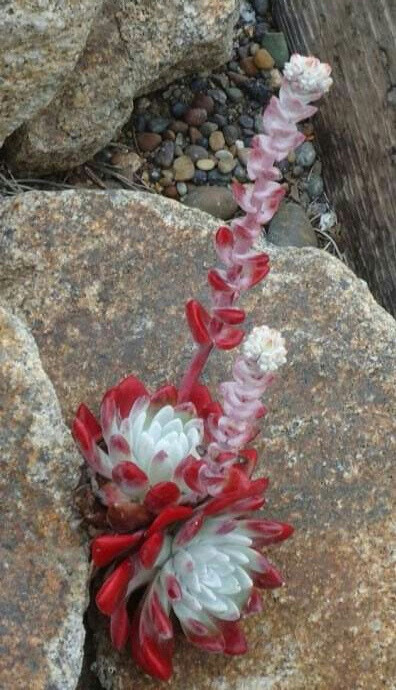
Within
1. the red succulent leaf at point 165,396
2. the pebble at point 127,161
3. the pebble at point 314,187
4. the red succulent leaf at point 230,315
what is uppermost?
the red succulent leaf at point 230,315

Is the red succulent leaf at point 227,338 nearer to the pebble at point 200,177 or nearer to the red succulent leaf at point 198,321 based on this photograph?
the red succulent leaf at point 198,321

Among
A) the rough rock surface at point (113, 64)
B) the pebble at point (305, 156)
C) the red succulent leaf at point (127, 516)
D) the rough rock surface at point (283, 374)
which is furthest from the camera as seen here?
the pebble at point (305, 156)

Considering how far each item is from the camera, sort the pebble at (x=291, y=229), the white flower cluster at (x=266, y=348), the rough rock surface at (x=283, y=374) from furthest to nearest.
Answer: the pebble at (x=291, y=229), the rough rock surface at (x=283, y=374), the white flower cluster at (x=266, y=348)

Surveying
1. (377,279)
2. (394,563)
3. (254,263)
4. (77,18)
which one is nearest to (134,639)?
(394,563)

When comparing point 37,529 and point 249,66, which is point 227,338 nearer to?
point 37,529

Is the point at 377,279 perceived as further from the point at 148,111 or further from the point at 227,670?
the point at 227,670

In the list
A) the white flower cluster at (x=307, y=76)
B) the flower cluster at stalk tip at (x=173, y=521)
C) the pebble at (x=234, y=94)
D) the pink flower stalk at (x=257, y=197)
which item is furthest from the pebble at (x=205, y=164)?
the white flower cluster at (x=307, y=76)
